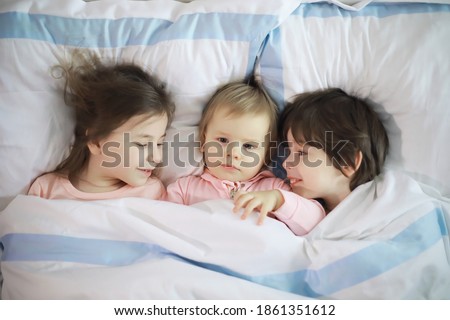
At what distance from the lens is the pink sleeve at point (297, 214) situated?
3.45ft

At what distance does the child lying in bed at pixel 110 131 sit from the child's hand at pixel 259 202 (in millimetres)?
259

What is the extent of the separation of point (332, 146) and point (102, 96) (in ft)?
1.94

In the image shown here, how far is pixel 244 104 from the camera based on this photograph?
1.10 meters

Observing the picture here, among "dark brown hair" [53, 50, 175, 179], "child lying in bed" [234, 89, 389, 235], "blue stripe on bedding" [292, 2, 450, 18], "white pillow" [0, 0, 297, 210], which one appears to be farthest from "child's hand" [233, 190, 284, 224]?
"blue stripe on bedding" [292, 2, 450, 18]

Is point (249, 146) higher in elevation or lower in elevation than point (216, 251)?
higher

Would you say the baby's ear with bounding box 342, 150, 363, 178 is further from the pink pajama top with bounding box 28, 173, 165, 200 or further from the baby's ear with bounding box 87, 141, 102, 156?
the baby's ear with bounding box 87, 141, 102, 156

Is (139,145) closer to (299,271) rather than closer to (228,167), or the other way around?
(228,167)

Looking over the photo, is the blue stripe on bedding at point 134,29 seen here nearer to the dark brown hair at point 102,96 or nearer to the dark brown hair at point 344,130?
the dark brown hair at point 102,96

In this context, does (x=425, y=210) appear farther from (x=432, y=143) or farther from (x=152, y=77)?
(x=152, y=77)

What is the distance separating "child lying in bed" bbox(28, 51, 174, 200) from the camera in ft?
3.58

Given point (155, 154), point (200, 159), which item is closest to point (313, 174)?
point (200, 159)

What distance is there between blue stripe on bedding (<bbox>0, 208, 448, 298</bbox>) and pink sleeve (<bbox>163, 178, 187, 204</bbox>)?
0.19 m

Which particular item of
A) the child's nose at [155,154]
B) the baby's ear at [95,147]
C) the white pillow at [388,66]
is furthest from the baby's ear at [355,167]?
the baby's ear at [95,147]

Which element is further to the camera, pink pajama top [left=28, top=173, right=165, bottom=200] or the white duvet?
pink pajama top [left=28, top=173, right=165, bottom=200]
